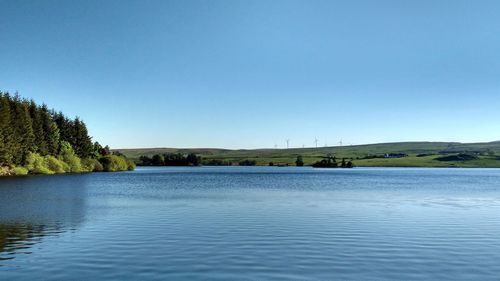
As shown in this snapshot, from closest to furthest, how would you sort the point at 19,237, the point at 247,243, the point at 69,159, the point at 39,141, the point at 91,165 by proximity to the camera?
1. the point at 247,243
2. the point at 19,237
3. the point at 39,141
4. the point at 69,159
5. the point at 91,165

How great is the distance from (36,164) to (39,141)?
966cm

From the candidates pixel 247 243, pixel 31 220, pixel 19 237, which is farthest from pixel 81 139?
pixel 247 243

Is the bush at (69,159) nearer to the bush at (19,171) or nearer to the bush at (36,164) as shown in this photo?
the bush at (36,164)

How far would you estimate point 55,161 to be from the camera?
424 ft

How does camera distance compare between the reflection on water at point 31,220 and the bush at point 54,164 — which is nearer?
the reflection on water at point 31,220

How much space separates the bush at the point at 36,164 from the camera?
118438 millimetres

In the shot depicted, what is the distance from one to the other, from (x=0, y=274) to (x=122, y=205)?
2881 centimetres

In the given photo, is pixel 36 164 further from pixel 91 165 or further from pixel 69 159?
pixel 91 165

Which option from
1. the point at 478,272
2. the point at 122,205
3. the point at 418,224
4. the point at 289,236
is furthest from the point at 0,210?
the point at 478,272

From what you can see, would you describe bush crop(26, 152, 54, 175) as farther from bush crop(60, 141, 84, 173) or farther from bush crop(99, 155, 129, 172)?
bush crop(99, 155, 129, 172)

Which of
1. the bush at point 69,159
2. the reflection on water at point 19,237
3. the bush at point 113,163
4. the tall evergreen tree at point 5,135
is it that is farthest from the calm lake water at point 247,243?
the bush at point 113,163

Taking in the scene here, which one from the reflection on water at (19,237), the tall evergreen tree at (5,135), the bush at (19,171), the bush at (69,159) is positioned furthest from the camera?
the bush at (69,159)

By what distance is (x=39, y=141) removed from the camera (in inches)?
5030

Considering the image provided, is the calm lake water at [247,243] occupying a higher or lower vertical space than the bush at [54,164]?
lower
